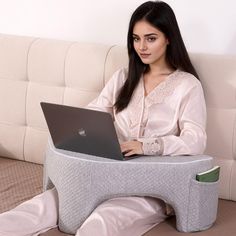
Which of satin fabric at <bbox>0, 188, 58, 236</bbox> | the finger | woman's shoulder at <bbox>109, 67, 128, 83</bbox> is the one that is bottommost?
satin fabric at <bbox>0, 188, 58, 236</bbox>

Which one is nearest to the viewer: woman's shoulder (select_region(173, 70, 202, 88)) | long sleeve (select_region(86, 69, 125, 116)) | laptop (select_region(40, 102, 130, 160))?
laptop (select_region(40, 102, 130, 160))

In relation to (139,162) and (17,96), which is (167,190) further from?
(17,96)

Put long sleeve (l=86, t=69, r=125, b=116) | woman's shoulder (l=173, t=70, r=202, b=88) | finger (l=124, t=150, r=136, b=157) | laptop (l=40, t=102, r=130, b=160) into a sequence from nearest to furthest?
laptop (l=40, t=102, r=130, b=160) < finger (l=124, t=150, r=136, b=157) < woman's shoulder (l=173, t=70, r=202, b=88) < long sleeve (l=86, t=69, r=125, b=116)

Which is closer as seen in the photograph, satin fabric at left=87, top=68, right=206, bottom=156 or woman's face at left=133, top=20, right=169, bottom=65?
satin fabric at left=87, top=68, right=206, bottom=156

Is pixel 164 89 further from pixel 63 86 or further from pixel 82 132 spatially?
pixel 63 86

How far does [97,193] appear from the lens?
1.41 m

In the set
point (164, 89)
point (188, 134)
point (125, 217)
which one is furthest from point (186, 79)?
point (125, 217)

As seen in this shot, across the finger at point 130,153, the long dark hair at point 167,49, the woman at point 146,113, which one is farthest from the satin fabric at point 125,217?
the long dark hair at point 167,49

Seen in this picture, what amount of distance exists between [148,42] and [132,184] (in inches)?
18.7

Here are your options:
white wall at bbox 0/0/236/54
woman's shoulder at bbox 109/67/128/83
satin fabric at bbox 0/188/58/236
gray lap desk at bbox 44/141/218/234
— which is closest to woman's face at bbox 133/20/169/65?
woman's shoulder at bbox 109/67/128/83

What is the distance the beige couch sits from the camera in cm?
166

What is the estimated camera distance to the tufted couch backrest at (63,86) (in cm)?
166

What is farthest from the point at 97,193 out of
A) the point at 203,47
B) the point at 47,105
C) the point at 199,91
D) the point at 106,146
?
the point at 203,47

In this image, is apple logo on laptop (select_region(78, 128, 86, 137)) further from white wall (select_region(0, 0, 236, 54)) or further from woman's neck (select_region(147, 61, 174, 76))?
Result: white wall (select_region(0, 0, 236, 54))
